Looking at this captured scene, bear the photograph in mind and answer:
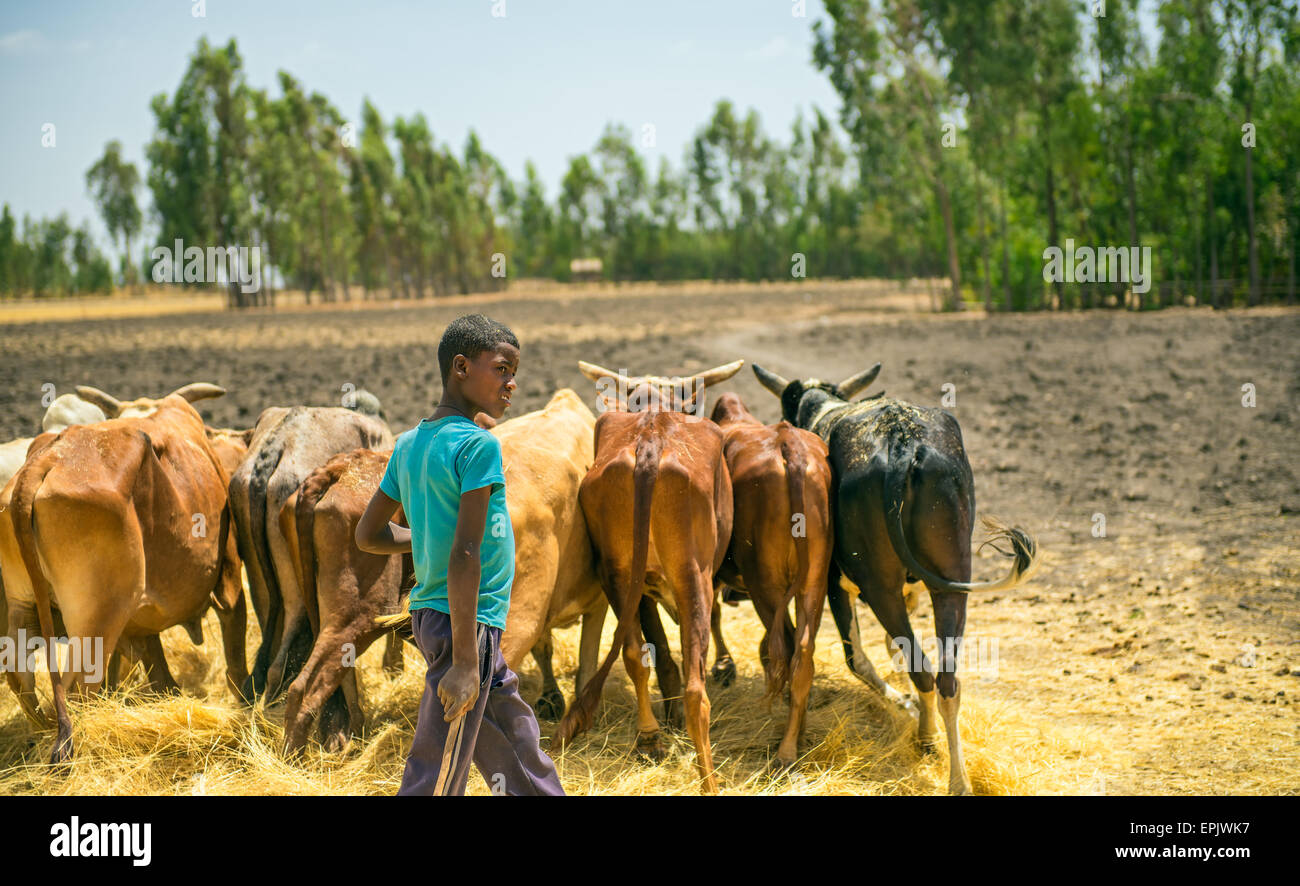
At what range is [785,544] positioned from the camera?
5336mm

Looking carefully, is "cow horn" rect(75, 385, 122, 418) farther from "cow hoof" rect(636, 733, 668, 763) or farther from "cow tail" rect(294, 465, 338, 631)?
"cow hoof" rect(636, 733, 668, 763)

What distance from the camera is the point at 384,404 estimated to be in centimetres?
1697

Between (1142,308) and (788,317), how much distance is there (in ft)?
40.3

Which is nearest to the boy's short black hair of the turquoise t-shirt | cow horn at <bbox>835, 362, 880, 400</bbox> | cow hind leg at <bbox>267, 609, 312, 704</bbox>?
the turquoise t-shirt

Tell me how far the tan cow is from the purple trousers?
115 cm

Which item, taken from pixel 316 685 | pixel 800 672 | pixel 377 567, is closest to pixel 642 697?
pixel 800 672

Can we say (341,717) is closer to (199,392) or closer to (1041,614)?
(199,392)

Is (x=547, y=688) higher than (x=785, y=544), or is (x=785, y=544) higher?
(x=785, y=544)

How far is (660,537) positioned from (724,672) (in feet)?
6.50

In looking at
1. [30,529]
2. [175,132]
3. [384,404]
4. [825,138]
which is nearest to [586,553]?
[30,529]

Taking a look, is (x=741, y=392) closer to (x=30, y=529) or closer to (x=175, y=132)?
(x=30, y=529)

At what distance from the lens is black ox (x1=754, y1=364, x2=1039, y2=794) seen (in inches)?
203

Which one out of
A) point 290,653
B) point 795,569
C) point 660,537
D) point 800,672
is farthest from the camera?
point 290,653

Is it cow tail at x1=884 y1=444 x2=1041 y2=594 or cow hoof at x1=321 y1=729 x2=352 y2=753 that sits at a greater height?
cow tail at x1=884 y1=444 x2=1041 y2=594
